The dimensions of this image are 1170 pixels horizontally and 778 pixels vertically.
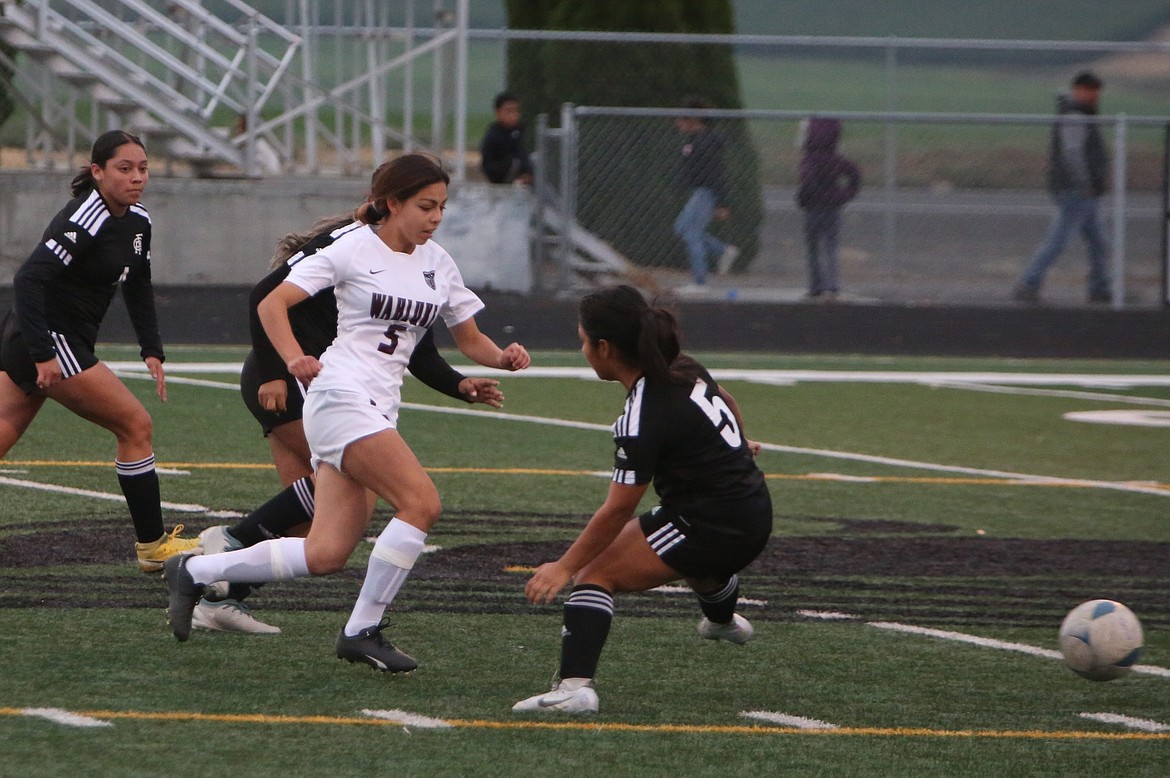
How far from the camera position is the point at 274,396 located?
579 cm

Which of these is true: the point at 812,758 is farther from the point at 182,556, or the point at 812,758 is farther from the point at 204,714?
the point at 182,556

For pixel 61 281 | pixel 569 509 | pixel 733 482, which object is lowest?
pixel 569 509

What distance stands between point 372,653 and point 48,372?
6.40ft

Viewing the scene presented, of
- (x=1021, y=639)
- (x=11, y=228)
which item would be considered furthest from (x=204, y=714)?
(x=11, y=228)

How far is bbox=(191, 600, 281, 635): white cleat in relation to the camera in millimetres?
6227

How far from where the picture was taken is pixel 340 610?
6.71m

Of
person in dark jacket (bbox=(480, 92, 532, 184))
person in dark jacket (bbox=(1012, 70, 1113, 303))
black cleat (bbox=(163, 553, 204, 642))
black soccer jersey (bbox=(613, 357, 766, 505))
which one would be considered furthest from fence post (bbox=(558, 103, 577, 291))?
black soccer jersey (bbox=(613, 357, 766, 505))

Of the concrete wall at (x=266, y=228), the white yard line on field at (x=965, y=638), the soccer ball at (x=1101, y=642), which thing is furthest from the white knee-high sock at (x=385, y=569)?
the concrete wall at (x=266, y=228)

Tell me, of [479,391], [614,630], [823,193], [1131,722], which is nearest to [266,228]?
[823,193]

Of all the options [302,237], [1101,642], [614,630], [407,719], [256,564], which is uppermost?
[302,237]

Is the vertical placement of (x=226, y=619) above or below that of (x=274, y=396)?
below

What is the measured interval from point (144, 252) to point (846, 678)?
3.15 metres

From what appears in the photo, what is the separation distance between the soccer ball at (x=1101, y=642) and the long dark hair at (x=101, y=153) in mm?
3736

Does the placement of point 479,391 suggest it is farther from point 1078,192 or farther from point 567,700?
point 1078,192
